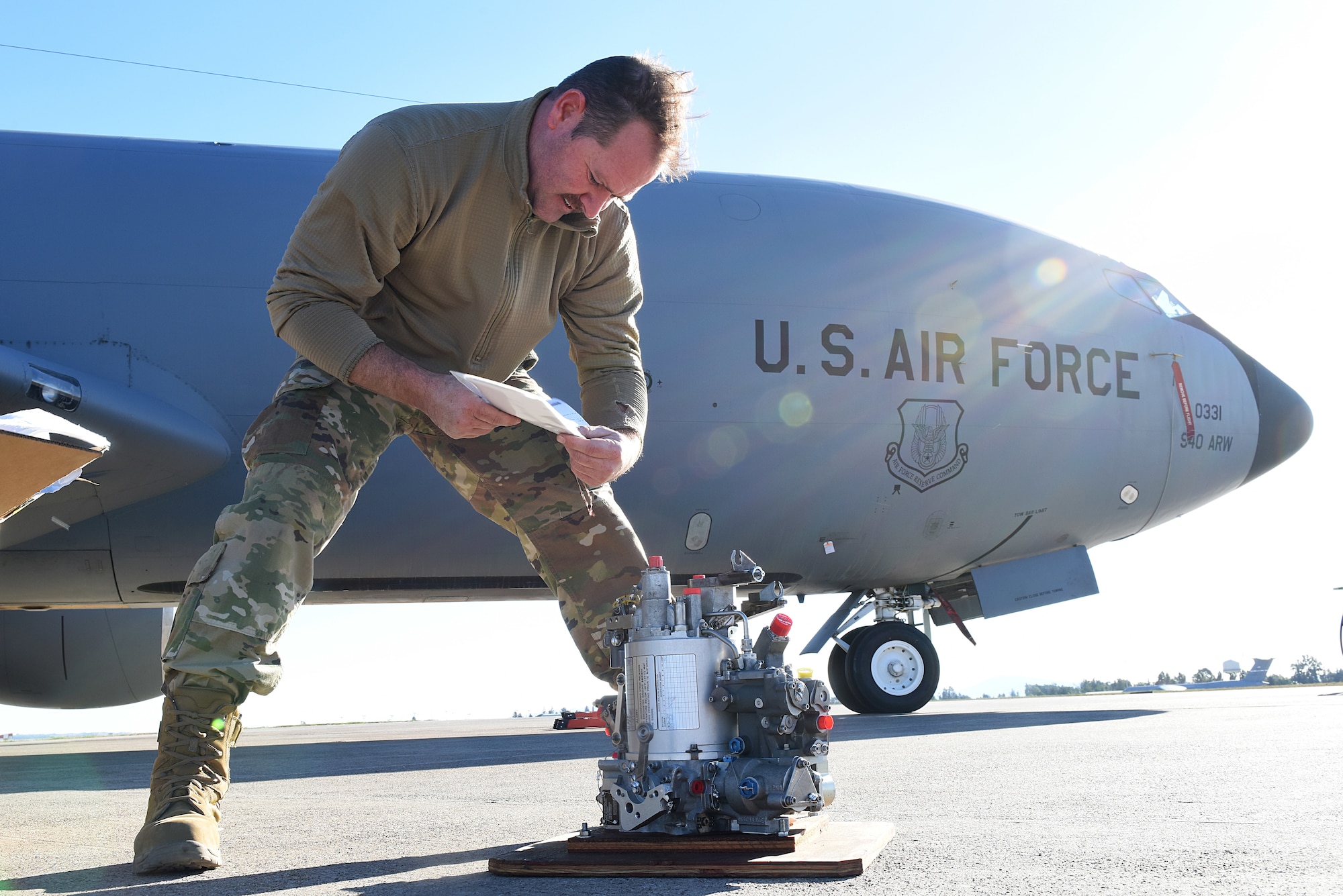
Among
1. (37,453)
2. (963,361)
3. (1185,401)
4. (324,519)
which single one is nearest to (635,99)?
(324,519)

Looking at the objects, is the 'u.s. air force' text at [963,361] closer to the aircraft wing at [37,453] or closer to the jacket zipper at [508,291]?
the jacket zipper at [508,291]

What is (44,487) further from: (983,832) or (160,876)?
(983,832)

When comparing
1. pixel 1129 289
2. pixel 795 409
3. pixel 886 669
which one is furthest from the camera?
pixel 1129 289

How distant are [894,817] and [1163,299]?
26.0 feet

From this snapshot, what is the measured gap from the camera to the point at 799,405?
7.73 m

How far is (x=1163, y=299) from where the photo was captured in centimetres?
952

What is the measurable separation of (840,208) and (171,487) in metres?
5.06

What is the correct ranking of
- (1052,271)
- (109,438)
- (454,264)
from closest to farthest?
1. (454,264)
2. (109,438)
3. (1052,271)

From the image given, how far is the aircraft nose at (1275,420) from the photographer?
375 inches

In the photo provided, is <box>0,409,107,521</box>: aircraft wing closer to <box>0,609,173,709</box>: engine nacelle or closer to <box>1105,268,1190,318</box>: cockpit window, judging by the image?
<box>0,609,173,709</box>: engine nacelle

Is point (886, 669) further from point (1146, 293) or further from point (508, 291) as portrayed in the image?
point (508, 291)

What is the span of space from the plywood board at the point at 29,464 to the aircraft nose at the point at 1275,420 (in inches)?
379

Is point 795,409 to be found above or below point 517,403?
above

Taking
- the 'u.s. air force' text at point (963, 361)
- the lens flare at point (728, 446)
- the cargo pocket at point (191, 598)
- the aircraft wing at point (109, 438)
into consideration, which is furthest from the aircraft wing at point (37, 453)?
the 'u.s. air force' text at point (963, 361)
